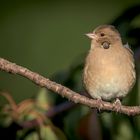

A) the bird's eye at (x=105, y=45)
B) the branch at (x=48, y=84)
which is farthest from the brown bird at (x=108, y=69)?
the branch at (x=48, y=84)

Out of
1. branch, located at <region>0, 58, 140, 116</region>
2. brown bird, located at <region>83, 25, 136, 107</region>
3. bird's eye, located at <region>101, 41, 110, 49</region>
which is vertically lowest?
branch, located at <region>0, 58, 140, 116</region>

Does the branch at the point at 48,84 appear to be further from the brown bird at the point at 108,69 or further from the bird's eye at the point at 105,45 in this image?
the bird's eye at the point at 105,45

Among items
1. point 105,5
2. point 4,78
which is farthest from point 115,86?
point 4,78

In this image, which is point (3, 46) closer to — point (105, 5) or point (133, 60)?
point (105, 5)

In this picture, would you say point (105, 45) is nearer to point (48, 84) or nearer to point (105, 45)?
point (105, 45)

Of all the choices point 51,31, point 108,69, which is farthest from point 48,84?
point 51,31

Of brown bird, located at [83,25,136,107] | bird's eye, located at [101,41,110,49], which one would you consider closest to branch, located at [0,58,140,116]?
brown bird, located at [83,25,136,107]

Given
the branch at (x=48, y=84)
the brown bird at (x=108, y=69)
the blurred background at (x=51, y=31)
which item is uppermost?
the blurred background at (x=51, y=31)

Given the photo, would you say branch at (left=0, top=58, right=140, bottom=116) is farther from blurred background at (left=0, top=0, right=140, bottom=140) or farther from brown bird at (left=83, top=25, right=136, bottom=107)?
blurred background at (left=0, top=0, right=140, bottom=140)
